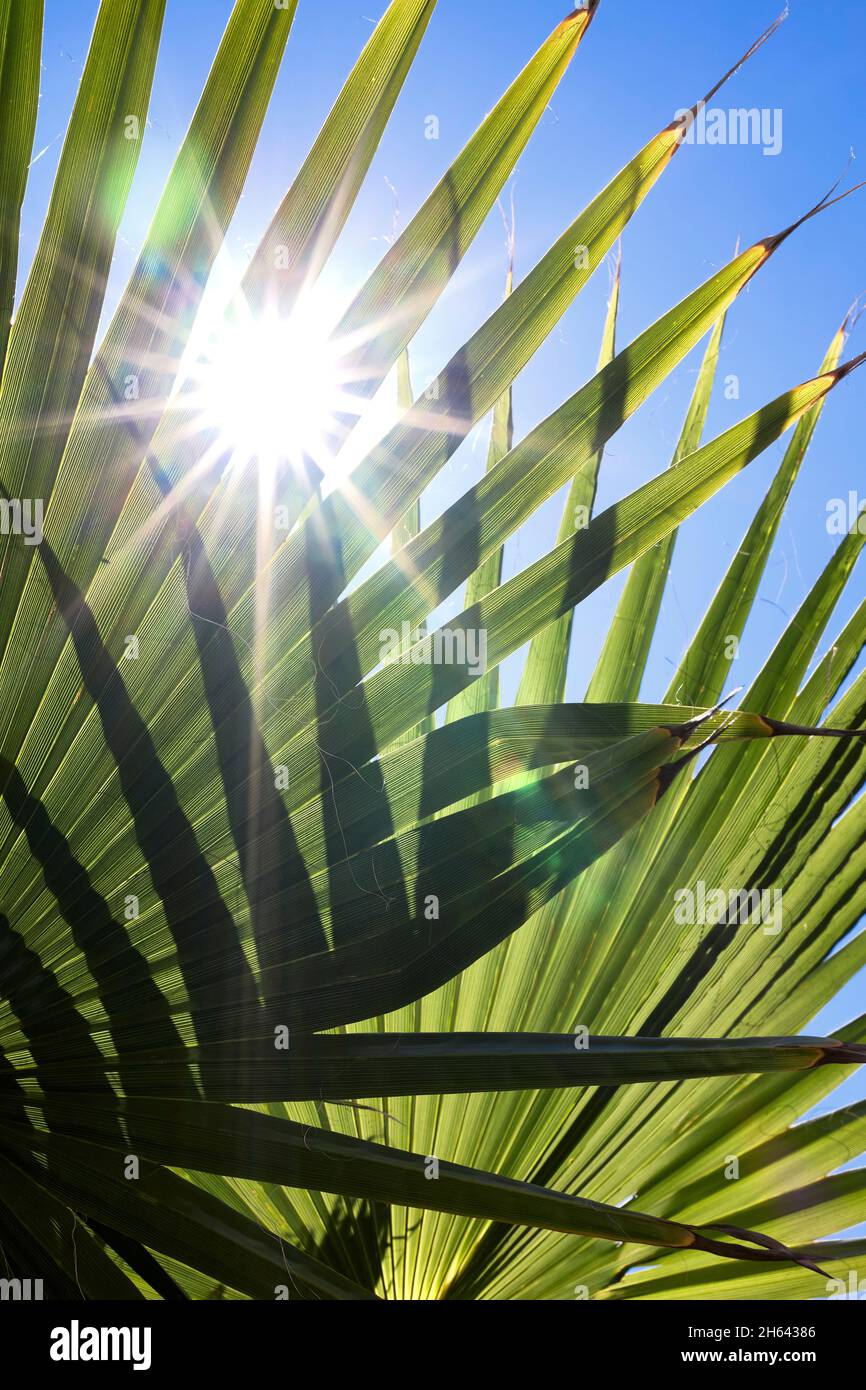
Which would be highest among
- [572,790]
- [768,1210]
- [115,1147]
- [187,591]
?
[187,591]

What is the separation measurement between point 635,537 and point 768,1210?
109 centimetres

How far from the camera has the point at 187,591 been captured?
1.04 meters

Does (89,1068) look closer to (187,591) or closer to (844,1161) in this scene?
(187,591)

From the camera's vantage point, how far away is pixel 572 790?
3.25 feet

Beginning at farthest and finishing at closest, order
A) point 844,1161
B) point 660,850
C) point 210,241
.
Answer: point 660,850, point 844,1161, point 210,241

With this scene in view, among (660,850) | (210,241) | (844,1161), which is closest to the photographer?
(210,241)

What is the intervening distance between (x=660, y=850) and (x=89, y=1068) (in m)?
0.92

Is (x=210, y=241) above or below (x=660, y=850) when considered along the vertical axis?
above
